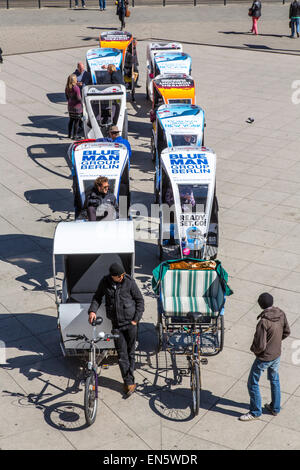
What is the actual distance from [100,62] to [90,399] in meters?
14.8

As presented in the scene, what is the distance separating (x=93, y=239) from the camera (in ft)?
30.2

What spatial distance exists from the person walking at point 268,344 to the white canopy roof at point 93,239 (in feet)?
6.83

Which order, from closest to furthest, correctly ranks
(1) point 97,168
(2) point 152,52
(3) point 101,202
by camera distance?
→ (3) point 101,202 → (1) point 97,168 → (2) point 152,52

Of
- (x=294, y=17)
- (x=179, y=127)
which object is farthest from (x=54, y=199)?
(x=294, y=17)

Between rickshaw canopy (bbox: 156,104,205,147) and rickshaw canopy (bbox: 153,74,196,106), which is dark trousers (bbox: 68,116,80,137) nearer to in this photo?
rickshaw canopy (bbox: 153,74,196,106)

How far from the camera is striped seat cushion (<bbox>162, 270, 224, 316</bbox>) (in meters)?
9.60

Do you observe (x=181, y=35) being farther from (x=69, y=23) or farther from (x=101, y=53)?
(x=101, y=53)

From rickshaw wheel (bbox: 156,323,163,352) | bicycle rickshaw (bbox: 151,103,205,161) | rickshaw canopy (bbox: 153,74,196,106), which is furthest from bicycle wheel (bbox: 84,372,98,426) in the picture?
rickshaw canopy (bbox: 153,74,196,106)

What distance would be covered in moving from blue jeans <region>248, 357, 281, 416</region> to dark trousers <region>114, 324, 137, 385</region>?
5.15ft

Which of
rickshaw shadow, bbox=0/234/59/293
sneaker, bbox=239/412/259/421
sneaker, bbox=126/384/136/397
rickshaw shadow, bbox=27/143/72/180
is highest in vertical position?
rickshaw shadow, bbox=27/143/72/180

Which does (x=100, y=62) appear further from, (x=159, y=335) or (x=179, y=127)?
(x=159, y=335)

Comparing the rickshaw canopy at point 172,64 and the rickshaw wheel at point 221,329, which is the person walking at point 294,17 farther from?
the rickshaw wheel at point 221,329

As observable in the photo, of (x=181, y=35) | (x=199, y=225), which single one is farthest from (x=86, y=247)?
(x=181, y=35)

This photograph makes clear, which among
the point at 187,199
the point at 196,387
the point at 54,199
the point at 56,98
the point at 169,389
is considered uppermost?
the point at 187,199
